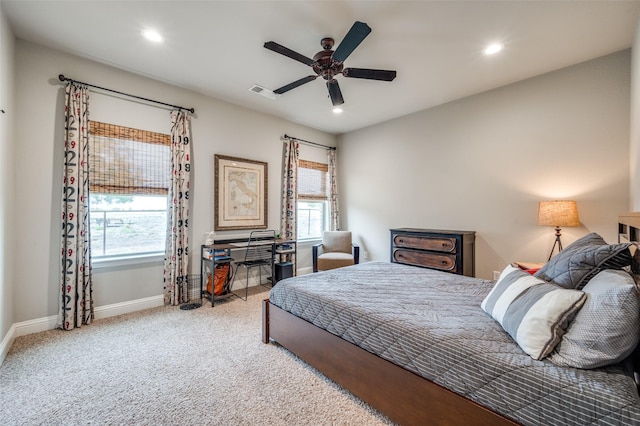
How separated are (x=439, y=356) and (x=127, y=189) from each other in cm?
353

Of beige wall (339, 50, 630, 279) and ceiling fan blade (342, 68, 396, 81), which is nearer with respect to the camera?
ceiling fan blade (342, 68, 396, 81)

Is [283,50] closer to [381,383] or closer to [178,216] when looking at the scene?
[178,216]

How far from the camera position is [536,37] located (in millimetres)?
2514

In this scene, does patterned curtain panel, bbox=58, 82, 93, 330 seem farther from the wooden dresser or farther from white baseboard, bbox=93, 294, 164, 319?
the wooden dresser

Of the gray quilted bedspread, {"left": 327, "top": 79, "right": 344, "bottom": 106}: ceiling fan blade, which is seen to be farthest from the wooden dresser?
{"left": 327, "top": 79, "right": 344, "bottom": 106}: ceiling fan blade

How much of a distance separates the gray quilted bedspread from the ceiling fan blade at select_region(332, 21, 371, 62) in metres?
1.95

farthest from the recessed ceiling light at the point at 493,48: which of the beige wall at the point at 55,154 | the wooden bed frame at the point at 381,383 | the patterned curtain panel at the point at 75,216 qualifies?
the patterned curtain panel at the point at 75,216

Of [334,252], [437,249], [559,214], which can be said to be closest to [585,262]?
[559,214]

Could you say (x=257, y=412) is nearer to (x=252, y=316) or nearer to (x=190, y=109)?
(x=252, y=316)

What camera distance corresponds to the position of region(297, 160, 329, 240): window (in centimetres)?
512

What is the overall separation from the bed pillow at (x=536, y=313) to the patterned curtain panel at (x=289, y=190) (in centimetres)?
356

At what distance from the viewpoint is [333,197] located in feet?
17.9

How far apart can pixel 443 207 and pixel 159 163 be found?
4.01 metres

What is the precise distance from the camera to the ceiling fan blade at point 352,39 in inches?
76.2
